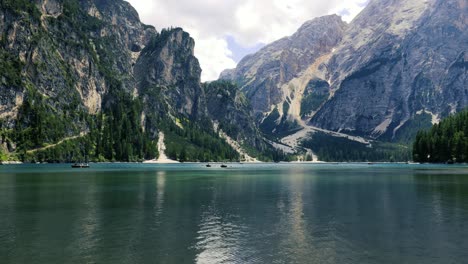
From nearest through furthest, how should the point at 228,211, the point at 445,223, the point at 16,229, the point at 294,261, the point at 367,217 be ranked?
the point at 294,261
the point at 16,229
the point at 445,223
the point at 367,217
the point at 228,211

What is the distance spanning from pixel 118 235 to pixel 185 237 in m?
7.25

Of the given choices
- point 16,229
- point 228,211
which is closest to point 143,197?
point 228,211

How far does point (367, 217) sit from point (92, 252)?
3728 cm

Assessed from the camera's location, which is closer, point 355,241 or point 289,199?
point 355,241

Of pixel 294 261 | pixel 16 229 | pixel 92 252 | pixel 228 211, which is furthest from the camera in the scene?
pixel 228 211

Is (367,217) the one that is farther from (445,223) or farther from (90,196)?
(90,196)

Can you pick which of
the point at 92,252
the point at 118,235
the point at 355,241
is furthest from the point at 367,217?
the point at 92,252

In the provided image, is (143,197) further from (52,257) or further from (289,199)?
(52,257)

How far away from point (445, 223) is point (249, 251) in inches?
1150

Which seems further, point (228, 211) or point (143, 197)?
point (143, 197)

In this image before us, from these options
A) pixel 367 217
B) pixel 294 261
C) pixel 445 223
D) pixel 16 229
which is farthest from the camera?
pixel 367 217

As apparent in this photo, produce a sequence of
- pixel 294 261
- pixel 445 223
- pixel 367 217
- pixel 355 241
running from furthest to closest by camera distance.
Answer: pixel 367 217 → pixel 445 223 → pixel 355 241 → pixel 294 261

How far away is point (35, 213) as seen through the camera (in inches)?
2416

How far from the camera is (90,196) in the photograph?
8575 centimetres
